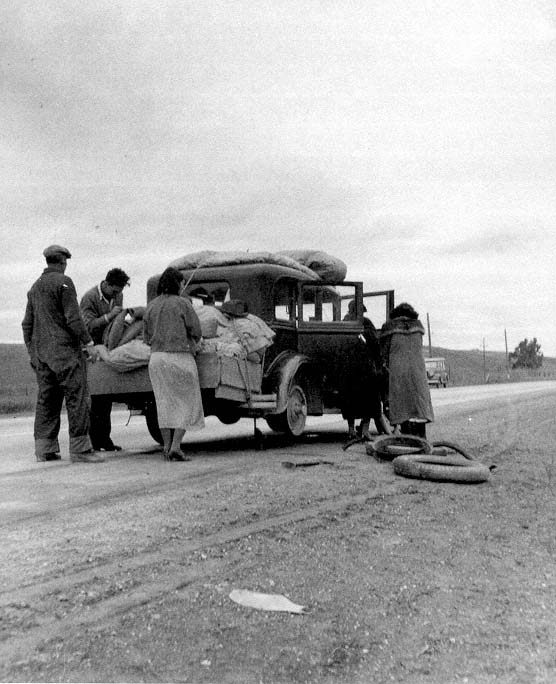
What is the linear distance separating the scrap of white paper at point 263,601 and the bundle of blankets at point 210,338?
17.1 feet

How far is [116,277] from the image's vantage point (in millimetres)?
9305

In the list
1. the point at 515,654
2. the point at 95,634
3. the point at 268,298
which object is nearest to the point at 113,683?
the point at 95,634

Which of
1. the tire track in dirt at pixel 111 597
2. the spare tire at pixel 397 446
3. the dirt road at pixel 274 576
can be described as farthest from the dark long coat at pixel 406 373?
the tire track in dirt at pixel 111 597

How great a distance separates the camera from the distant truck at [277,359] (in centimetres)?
889

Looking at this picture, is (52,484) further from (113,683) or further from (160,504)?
(113,683)

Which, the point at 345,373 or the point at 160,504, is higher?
the point at 345,373

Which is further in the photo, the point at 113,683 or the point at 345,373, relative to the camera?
the point at 345,373

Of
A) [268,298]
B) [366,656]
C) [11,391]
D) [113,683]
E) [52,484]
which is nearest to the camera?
[113,683]

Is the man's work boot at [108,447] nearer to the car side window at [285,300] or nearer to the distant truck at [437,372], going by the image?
the car side window at [285,300]

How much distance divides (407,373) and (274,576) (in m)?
5.69

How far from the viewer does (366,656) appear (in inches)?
118

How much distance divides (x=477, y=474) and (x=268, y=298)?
391 cm

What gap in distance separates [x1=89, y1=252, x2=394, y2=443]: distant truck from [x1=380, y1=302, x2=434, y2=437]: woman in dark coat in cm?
119

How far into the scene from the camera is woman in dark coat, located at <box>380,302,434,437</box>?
930 cm
